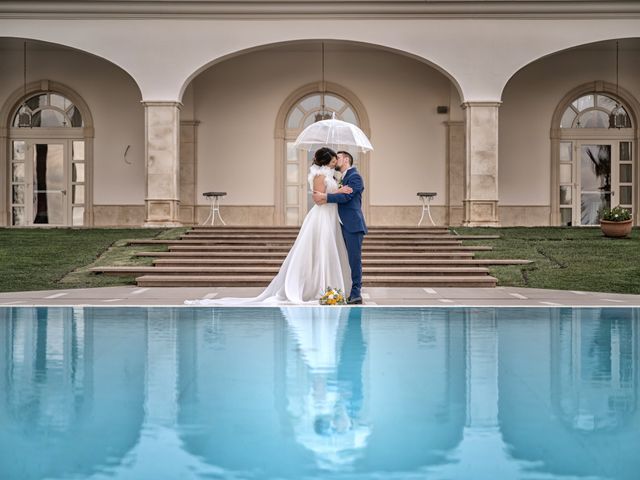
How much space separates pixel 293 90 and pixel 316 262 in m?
12.9

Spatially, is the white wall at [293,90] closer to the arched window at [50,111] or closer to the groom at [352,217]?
the arched window at [50,111]

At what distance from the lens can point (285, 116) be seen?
2242cm

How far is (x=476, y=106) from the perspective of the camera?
1961cm

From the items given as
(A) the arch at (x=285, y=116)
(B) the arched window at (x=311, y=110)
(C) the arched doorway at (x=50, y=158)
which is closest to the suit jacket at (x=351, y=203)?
(A) the arch at (x=285, y=116)

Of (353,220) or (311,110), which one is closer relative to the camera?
(353,220)

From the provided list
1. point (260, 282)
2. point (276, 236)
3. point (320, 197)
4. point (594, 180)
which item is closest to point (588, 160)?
point (594, 180)

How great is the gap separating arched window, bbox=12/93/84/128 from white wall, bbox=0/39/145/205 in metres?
0.47

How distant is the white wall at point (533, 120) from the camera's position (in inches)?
880

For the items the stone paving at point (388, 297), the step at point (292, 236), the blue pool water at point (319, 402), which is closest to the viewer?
the blue pool water at point (319, 402)

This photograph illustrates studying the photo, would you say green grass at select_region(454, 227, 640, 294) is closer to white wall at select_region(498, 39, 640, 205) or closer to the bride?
white wall at select_region(498, 39, 640, 205)

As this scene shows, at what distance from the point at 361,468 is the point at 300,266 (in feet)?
23.1

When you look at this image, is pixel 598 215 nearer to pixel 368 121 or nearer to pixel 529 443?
pixel 368 121

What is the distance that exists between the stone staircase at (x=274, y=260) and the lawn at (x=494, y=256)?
1.14ft

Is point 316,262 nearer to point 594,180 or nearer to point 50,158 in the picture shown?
point 50,158
